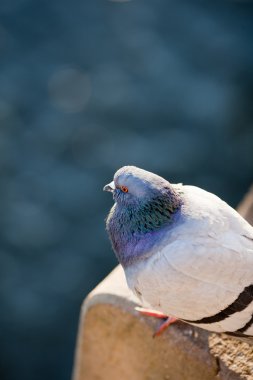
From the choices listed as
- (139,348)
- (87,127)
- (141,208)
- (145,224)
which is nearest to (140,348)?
(139,348)

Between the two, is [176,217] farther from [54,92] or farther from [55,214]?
[54,92]

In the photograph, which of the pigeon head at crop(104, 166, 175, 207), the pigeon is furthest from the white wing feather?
the pigeon head at crop(104, 166, 175, 207)

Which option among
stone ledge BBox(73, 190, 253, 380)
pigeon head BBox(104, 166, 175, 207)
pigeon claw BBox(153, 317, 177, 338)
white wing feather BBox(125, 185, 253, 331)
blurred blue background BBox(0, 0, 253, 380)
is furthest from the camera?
blurred blue background BBox(0, 0, 253, 380)

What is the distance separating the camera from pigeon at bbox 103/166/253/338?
3.93 metres

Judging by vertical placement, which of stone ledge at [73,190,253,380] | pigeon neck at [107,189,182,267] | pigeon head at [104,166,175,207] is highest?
pigeon head at [104,166,175,207]

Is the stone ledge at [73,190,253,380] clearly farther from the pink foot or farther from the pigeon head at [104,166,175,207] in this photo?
the pigeon head at [104,166,175,207]

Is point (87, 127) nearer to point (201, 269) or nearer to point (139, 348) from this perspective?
point (139, 348)

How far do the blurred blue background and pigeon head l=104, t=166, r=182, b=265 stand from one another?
4.53 metres

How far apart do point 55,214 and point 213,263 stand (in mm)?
5770

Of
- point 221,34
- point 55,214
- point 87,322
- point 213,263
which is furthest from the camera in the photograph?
point 221,34

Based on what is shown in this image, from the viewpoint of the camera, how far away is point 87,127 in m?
10.4

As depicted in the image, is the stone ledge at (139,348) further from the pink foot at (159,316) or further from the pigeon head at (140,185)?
the pigeon head at (140,185)

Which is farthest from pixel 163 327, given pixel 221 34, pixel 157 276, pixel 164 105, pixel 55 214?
pixel 221 34

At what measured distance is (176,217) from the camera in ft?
13.7
